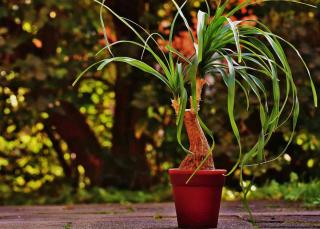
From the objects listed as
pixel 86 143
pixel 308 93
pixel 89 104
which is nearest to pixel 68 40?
pixel 89 104

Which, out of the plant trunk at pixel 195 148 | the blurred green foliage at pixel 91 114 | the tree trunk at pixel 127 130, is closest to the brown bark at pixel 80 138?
the blurred green foliage at pixel 91 114

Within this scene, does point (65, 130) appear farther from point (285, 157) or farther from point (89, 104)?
point (285, 157)

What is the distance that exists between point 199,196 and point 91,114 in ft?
11.6

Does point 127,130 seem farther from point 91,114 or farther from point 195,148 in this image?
point 195,148

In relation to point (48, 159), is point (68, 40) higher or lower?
higher

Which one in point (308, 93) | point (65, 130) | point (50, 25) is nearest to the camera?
point (308, 93)

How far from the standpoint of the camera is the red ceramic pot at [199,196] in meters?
2.57

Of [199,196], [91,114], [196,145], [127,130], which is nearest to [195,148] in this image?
[196,145]

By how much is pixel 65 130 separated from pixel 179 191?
3227 millimetres

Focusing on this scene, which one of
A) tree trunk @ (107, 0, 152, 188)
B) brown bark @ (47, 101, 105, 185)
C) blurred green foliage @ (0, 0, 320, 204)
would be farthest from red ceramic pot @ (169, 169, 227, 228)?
brown bark @ (47, 101, 105, 185)

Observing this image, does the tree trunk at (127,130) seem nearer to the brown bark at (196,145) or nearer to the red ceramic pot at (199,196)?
the brown bark at (196,145)

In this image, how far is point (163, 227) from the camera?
2.68 m

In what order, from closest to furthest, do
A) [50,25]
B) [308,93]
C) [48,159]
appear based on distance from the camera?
[308,93] < [50,25] < [48,159]

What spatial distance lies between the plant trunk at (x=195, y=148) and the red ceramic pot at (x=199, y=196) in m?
0.06
